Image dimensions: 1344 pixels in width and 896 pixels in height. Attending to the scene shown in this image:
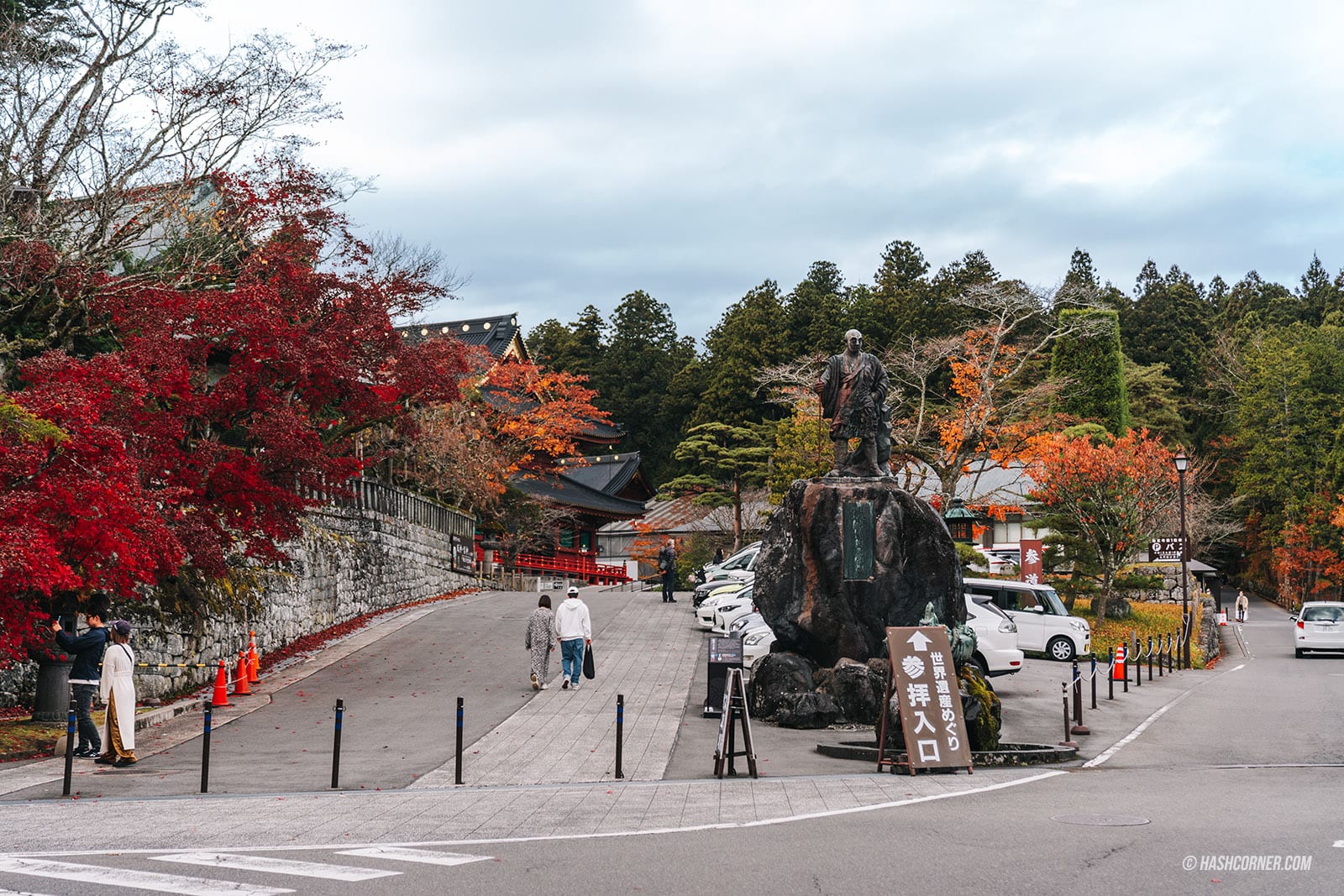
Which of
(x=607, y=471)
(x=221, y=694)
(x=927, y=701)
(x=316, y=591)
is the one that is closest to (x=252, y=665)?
(x=221, y=694)

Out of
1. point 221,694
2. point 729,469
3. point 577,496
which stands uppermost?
point 729,469

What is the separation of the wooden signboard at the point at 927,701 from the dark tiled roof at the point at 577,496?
3559cm

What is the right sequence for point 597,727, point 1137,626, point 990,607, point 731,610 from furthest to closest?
point 1137,626 < point 731,610 < point 990,607 < point 597,727

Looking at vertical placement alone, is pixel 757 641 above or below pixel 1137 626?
above

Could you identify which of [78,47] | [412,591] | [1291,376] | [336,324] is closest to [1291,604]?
[1291,376]

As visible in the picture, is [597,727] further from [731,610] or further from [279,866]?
[731,610]

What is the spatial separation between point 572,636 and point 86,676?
7.82 m

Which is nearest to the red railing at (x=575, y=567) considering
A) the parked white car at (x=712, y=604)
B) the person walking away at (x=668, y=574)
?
the person walking away at (x=668, y=574)

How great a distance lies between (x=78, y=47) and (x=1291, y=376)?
182 ft

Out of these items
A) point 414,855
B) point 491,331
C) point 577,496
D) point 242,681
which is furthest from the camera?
point 491,331

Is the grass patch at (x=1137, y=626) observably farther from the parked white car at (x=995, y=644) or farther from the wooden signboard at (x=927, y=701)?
the wooden signboard at (x=927, y=701)

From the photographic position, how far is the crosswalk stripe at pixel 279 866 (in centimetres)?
701

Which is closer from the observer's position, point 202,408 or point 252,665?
point 202,408

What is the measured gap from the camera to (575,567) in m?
47.3
